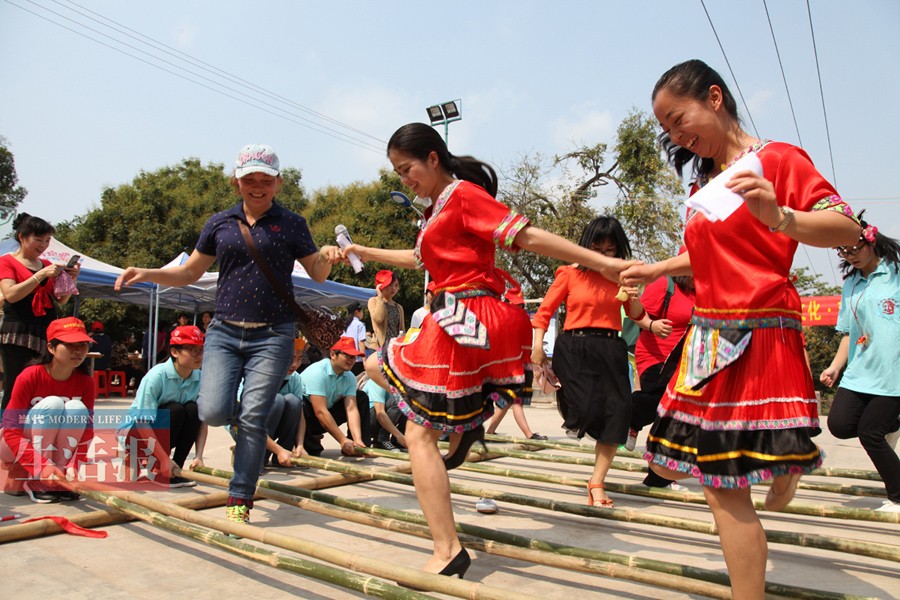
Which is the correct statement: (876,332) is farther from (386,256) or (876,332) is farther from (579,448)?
(386,256)

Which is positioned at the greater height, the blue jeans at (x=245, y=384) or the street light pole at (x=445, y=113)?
the street light pole at (x=445, y=113)

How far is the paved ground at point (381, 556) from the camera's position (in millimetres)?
2664

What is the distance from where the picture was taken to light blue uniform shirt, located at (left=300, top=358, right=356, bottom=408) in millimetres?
6035

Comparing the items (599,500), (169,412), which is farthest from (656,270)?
(169,412)

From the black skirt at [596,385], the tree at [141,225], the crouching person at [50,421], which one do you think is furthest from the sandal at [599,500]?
the tree at [141,225]

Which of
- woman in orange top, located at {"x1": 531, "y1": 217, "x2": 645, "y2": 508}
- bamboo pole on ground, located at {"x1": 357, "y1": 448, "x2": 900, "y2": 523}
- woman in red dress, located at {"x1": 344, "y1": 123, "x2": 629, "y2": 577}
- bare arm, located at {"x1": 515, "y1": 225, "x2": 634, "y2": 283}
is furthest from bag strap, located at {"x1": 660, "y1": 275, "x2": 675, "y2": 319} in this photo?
bare arm, located at {"x1": 515, "y1": 225, "x2": 634, "y2": 283}

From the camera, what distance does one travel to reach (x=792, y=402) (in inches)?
76.1

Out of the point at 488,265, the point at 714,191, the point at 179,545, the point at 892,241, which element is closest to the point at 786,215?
the point at 714,191

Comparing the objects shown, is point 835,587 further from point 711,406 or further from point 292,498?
point 292,498

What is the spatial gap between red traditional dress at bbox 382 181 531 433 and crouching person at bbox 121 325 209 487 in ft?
7.65

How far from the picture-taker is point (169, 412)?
4707 mm

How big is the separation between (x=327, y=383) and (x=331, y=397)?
0.49 ft

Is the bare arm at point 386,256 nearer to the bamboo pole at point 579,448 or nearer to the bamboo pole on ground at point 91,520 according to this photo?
the bamboo pole on ground at point 91,520

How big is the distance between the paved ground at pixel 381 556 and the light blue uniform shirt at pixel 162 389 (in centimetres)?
59
